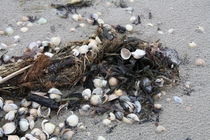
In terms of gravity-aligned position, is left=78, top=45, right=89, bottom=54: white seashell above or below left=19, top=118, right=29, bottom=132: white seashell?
above

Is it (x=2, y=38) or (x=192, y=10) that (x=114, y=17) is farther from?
(x=2, y=38)

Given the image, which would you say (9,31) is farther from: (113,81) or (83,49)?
(113,81)

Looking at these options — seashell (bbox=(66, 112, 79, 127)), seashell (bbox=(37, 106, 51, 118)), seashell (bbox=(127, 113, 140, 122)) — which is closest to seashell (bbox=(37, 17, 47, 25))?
seashell (bbox=(37, 106, 51, 118))

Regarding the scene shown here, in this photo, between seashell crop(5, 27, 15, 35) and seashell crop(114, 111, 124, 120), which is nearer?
seashell crop(114, 111, 124, 120)

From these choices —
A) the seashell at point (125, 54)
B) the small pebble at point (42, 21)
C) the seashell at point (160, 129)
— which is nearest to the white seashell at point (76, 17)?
the small pebble at point (42, 21)

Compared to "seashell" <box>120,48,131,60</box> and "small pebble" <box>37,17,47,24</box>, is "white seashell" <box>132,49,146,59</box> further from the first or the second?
"small pebble" <box>37,17,47,24</box>

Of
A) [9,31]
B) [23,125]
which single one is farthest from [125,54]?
[9,31]
